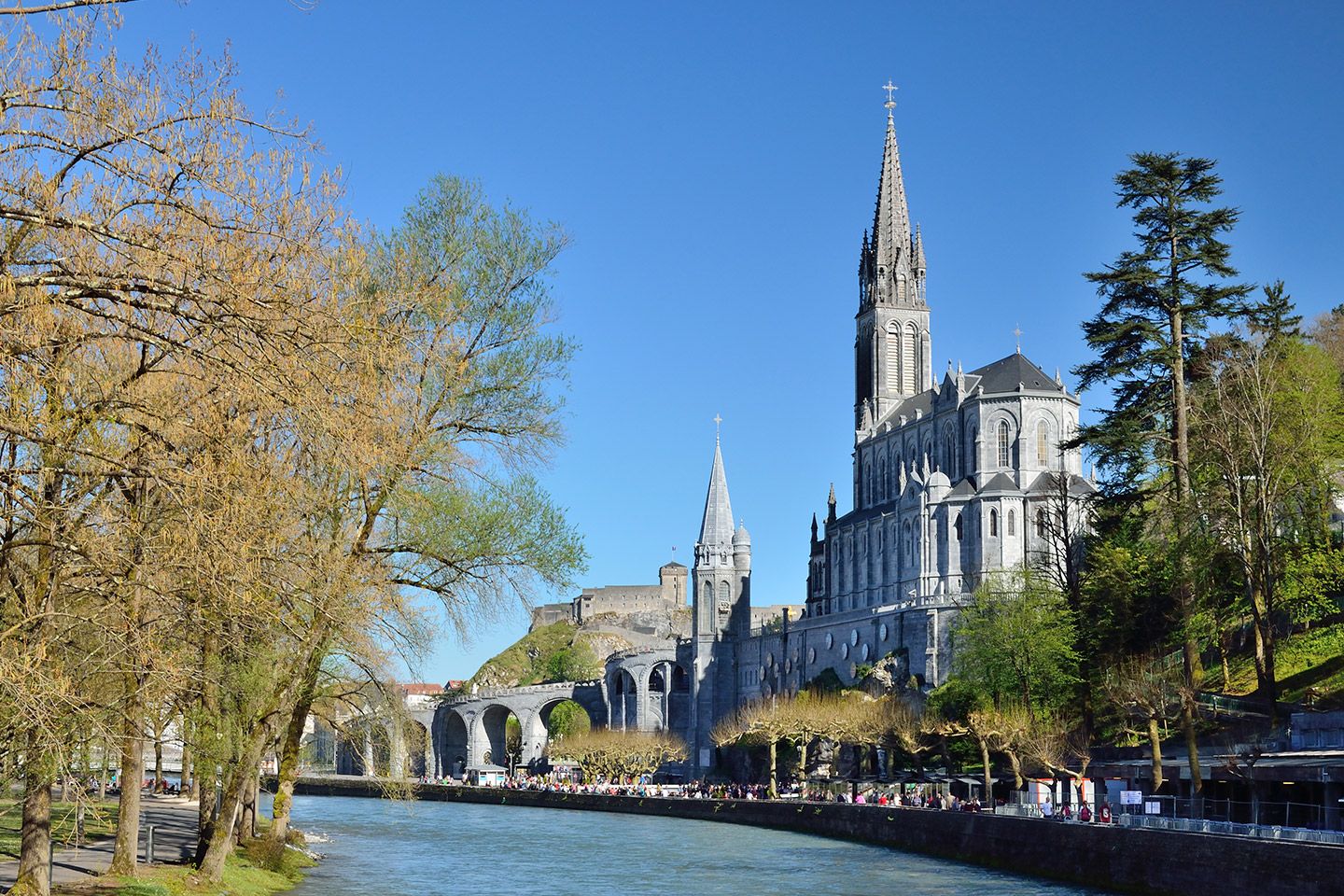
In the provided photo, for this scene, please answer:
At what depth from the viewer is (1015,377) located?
3246 inches

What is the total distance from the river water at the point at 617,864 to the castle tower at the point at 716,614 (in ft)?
124

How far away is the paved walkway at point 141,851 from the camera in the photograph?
21.0m

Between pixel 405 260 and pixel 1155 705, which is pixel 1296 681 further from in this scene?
pixel 405 260

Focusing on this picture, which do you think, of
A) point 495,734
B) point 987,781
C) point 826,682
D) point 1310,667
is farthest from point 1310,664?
point 495,734

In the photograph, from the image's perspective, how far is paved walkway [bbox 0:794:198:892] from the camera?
21031mm

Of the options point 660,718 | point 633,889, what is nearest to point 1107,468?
point 633,889

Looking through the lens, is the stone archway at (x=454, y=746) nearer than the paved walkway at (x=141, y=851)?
No

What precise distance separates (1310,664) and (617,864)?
19.6 metres

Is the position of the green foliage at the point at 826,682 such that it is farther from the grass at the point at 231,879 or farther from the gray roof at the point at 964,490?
the grass at the point at 231,879

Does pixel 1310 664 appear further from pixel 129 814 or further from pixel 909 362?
pixel 909 362

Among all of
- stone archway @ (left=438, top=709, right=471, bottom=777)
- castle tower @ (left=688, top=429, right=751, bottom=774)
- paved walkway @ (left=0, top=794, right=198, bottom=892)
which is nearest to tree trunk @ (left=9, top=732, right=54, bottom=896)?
paved walkway @ (left=0, top=794, right=198, bottom=892)

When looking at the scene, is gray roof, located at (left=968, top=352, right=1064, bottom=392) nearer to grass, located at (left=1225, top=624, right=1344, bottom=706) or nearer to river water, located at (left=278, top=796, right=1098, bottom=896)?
river water, located at (left=278, top=796, right=1098, bottom=896)

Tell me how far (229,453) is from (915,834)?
36.2 meters

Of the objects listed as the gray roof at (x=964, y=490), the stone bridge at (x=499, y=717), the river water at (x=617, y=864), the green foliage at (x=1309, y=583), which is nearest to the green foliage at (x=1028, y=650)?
the river water at (x=617, y=864)
